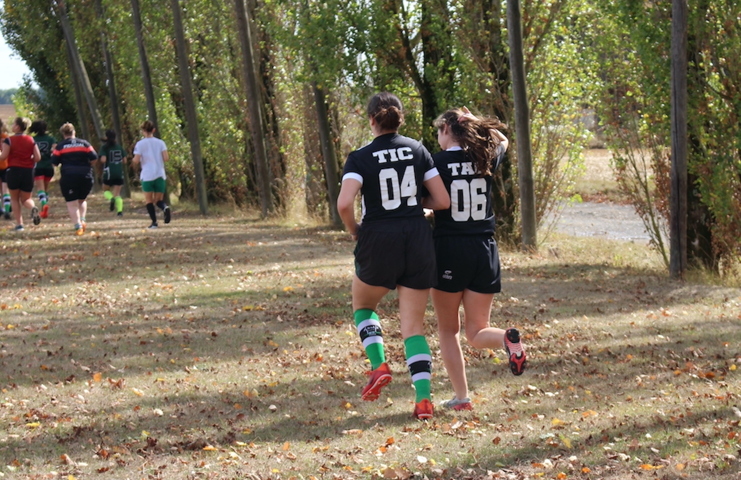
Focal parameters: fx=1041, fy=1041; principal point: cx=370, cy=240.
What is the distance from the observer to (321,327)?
10.9 meters

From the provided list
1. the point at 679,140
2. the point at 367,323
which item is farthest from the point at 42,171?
the point at 367,323

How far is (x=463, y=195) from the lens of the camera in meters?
6.95

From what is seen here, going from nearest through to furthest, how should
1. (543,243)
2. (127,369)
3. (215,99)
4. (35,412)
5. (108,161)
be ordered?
1. (35,412)
2. (127,369)
3. (543,243)
4. (108,161)
5. (215,99)

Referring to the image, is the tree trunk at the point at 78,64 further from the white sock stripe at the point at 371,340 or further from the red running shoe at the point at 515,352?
the red running shoe at the point at 515,352

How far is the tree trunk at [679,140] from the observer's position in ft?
44.3

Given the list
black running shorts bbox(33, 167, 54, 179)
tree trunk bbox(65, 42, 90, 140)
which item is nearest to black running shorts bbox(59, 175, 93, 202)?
black running shorts bbox(33, 167, 54, 179)

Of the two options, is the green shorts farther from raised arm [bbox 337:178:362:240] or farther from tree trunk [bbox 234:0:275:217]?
raised arm [bbox 337:178:362:240]

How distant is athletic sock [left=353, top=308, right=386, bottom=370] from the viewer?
7.11m

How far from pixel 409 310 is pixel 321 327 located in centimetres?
396

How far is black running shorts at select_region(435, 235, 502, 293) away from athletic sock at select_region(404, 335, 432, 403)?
41 cm

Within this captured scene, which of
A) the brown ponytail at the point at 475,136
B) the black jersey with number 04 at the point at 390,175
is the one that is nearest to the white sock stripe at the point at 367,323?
the black jersey with number 04 at the point at 390,175

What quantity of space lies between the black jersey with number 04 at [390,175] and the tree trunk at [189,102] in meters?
20.0

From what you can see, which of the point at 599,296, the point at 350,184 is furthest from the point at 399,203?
the point at 599,296

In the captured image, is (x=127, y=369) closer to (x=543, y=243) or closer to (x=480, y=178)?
(x=480, y=178)
